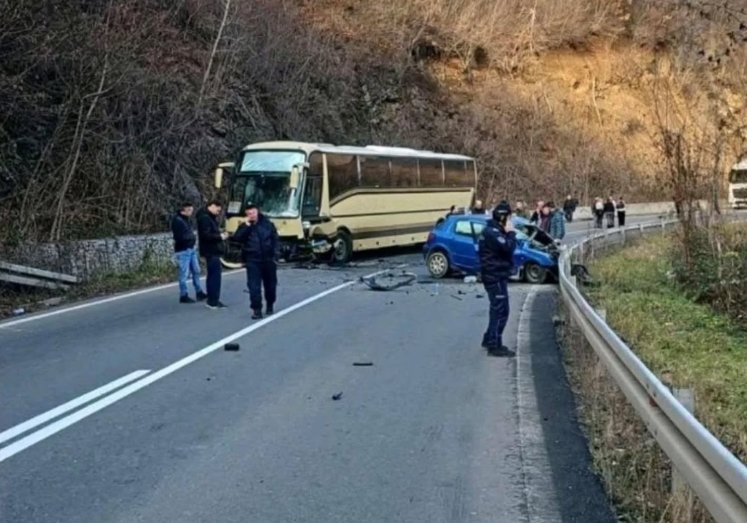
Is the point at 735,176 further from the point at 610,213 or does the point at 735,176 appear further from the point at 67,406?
the point at 67,406

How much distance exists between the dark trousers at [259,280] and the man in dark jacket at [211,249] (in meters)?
1.34

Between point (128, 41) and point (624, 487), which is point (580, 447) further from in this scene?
point (128, 41)

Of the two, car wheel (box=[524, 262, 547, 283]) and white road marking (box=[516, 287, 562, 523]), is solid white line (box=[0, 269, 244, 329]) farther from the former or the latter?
car wheel (box=[524, 262, 547, 283])

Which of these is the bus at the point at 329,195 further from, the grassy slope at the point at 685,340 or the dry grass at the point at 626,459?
the dry grass at the point at 626,459

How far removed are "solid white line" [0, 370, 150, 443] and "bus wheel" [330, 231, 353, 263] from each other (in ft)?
57.4

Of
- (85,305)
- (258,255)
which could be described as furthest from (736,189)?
(85,305)

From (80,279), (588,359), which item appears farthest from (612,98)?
(588,359)

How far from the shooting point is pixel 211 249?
50.0ft

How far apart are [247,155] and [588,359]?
18.3 metres

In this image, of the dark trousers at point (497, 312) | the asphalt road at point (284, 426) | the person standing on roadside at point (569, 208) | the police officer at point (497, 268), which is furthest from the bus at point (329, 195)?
the person standing on roadside at point (569, 208)

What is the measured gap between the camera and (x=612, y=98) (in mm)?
65188

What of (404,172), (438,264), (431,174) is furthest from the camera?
(431,174)

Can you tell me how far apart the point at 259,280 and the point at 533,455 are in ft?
25.9

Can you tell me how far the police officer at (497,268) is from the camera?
1094cm
